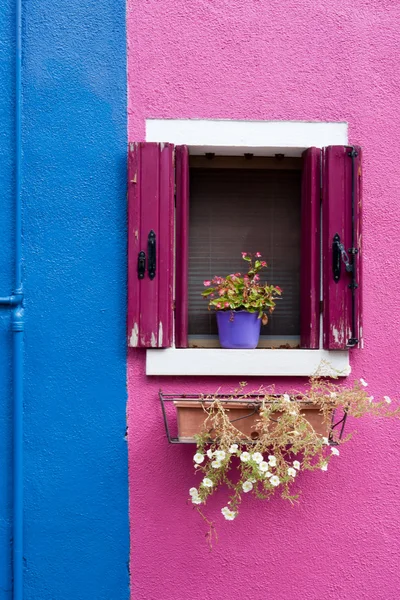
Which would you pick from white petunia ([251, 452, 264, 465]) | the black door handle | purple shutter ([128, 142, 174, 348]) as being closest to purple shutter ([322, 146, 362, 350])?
the black door handle

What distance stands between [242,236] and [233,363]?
0.69m

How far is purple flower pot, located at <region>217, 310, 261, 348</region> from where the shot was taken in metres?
2.99

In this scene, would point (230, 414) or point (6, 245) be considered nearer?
point (230, 414)

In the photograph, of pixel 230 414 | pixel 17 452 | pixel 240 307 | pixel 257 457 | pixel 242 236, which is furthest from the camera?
pixel 242 236

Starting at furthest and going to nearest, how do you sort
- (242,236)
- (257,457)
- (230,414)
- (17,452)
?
(242,236), (17,452), (230,414), (257,457)

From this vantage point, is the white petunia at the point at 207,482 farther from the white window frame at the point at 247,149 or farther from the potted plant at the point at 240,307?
the potted plant at the point at 240,307

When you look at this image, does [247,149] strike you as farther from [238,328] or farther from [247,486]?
[247,486]

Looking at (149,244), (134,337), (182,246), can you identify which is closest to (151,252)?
(149,244)

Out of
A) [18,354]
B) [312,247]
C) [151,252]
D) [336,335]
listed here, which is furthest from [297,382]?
[18,354]

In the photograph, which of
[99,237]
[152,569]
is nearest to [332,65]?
[99,237]

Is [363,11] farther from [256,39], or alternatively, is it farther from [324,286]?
[324,286]

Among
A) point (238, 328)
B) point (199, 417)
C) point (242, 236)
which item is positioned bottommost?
point (199, 417)

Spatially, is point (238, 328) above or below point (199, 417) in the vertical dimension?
above

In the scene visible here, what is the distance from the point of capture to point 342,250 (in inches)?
117
